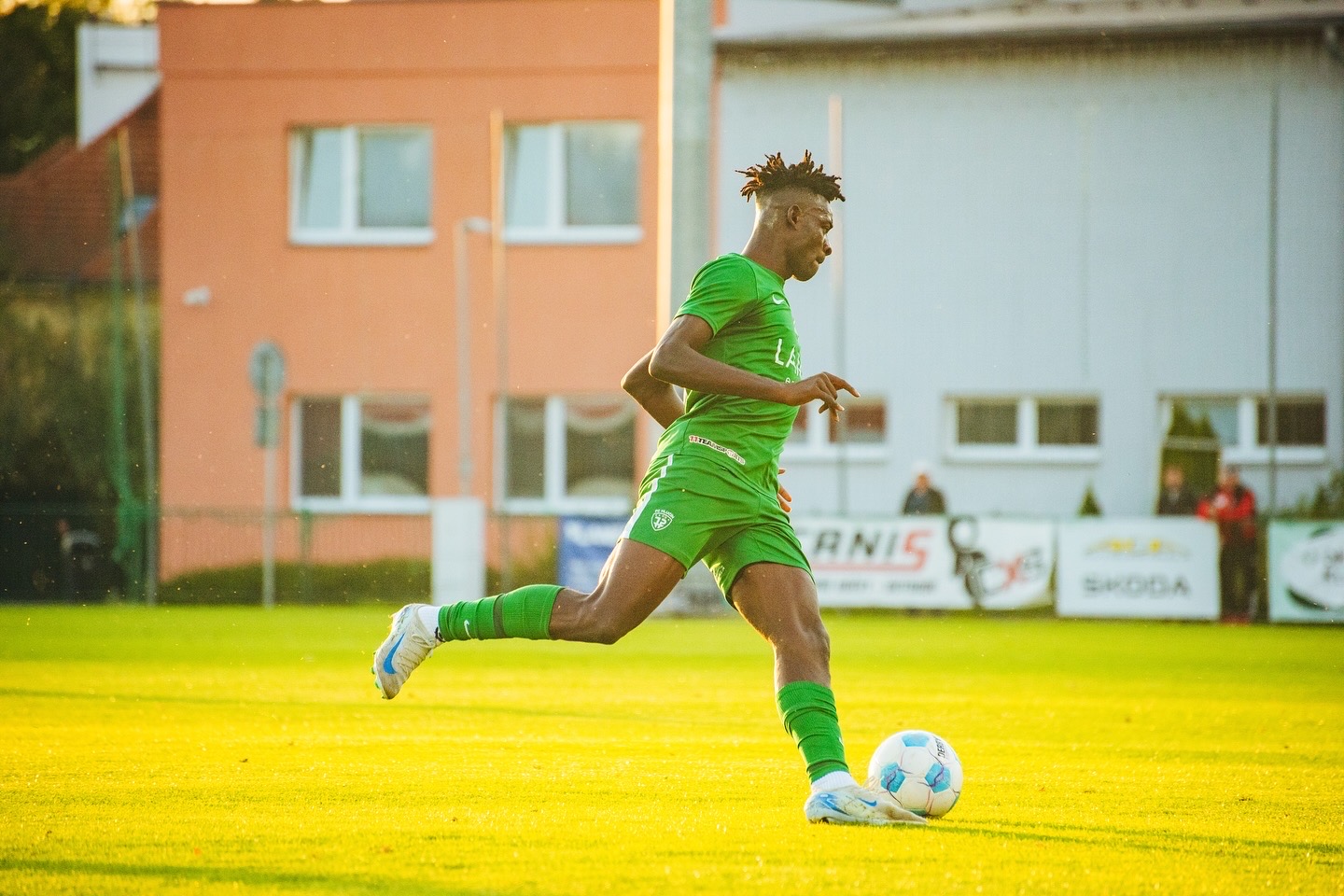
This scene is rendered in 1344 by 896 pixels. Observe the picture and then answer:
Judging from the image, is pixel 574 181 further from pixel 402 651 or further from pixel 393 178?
pixel 402 651

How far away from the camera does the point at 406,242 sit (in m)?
30.1

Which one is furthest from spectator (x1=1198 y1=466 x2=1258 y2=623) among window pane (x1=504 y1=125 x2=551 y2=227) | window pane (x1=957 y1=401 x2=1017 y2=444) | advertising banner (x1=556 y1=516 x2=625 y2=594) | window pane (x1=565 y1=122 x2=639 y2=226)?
window pane (x1=504 y1=125 x2=551 y2=227)

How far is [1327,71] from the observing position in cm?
2712

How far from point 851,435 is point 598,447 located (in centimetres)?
398

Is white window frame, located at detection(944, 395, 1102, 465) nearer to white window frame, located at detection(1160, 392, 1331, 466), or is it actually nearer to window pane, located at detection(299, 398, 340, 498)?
white window frame, located at detection(1160, 392, 1331, 466)

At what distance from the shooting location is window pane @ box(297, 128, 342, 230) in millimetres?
30500

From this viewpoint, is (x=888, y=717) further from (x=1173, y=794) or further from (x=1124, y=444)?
(x=1124, y=444)

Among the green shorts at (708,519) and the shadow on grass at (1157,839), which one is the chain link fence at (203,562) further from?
the shadow on grass at (1157,839)

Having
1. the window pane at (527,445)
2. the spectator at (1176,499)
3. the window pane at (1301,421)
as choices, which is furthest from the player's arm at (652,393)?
the window pane at (527,445)

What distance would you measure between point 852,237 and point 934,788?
72.9ft

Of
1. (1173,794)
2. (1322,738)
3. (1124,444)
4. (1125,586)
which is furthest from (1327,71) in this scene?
(1173,794)

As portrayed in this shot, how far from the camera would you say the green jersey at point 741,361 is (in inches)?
265

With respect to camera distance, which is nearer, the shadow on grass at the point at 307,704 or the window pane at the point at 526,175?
the shadow on grass at the point at 307,704

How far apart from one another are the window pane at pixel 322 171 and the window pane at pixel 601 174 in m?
3.71
